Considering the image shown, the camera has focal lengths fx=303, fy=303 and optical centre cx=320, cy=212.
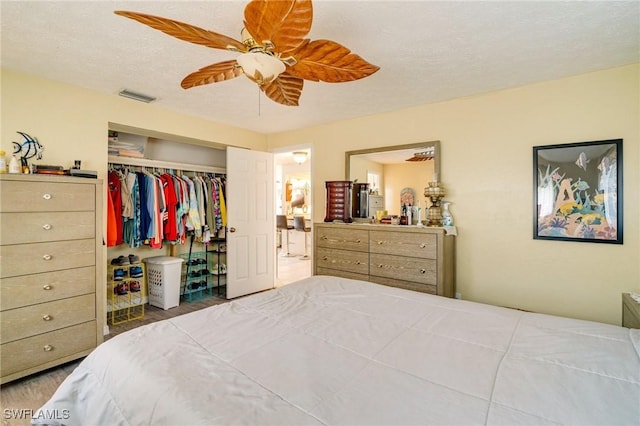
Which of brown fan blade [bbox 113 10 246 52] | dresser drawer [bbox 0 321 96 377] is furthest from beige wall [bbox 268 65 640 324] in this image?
dresser drawer [bbox 0 321 96 377]

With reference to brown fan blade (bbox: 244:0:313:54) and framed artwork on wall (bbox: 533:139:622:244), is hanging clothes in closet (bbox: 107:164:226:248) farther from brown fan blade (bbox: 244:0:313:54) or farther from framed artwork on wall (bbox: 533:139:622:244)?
framed artwork on wall (bbox: 533:139:622:244)

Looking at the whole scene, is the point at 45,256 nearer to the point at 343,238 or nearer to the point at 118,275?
the point at 118,275

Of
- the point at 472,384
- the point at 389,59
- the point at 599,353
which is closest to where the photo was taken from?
the point at 472,384

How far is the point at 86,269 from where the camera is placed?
97.8 inches

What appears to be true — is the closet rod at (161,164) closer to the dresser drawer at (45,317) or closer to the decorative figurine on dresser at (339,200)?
the dresser drawer at (45,317)

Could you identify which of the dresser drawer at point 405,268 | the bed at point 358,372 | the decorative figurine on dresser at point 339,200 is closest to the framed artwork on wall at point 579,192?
the dresser drawer at point 405,268

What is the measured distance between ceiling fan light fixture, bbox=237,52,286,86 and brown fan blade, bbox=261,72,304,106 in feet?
0.94

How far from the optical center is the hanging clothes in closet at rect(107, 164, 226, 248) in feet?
11.0

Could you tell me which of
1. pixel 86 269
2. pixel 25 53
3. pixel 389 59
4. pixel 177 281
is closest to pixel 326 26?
pixel 389 59

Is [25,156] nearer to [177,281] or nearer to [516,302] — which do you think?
[177,281]

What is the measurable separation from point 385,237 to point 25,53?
3.25m

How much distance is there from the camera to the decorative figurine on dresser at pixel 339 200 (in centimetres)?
362

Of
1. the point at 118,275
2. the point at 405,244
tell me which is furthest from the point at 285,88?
the point at 118,275

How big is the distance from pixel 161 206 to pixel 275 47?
290cm
